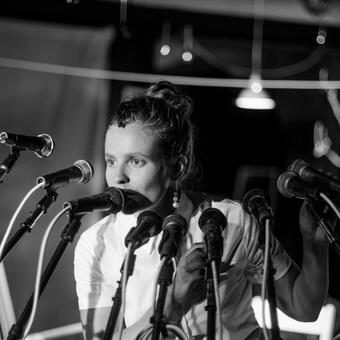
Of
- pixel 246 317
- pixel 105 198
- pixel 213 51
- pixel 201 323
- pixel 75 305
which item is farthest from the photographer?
pixel 213 51

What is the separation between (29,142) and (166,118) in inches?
18.7

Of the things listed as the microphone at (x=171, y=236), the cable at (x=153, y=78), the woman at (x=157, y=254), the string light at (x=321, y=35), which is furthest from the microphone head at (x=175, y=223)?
the string light at (x=321, y=35)

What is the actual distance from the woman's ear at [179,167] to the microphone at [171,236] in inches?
20.7

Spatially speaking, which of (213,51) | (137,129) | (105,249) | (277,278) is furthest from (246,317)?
(213,51)

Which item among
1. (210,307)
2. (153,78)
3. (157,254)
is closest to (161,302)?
(210,307)

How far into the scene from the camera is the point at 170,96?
6.32 ft

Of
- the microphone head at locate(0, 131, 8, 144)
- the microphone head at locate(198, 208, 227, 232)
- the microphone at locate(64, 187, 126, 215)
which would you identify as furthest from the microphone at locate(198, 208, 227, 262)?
the microphone head at locate(0, 131, 8, 144)

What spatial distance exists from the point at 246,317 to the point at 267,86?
2.77 metres

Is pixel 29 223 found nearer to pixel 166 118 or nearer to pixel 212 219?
pixel 212 219

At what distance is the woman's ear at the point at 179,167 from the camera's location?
1893 millimetres

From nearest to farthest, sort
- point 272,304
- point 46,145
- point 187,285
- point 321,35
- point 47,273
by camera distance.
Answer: point 272,304, point 47,273, point 187,285, point 46,145, point 321,35

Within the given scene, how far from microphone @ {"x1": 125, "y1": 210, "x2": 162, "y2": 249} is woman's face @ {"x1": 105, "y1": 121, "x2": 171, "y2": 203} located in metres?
0.30

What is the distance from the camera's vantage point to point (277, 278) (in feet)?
5.75

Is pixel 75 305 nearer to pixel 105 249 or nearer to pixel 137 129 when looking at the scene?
pixel 105 249
